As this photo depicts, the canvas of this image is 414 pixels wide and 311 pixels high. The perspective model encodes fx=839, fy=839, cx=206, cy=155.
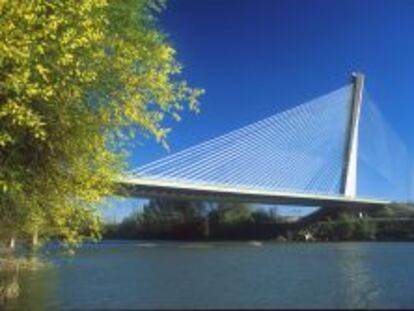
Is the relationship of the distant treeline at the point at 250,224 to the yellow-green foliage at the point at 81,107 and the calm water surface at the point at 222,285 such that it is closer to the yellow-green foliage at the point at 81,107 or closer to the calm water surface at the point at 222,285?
the calm water surface at the point at 222,285

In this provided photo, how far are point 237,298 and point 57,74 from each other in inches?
857

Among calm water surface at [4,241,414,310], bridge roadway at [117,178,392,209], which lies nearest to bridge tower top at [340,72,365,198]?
bridge roadway at [117,178,392,209]

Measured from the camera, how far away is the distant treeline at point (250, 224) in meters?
127

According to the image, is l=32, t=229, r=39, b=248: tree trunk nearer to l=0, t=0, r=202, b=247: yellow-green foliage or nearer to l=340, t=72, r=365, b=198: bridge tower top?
l=0, t=0, r=202, b=247: yellow-green foliage

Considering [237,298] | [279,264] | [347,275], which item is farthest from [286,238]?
[237,298]

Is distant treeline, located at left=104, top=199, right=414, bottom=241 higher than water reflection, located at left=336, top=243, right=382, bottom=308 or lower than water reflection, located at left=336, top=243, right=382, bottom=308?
higher

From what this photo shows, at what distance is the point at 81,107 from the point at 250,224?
125045 millimetres

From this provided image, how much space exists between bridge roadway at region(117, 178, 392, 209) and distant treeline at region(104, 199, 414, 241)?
6232 millimetres

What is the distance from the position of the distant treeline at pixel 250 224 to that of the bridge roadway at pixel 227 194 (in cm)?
623

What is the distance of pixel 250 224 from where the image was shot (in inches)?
5517

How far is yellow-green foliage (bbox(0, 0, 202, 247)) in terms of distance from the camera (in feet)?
45.3

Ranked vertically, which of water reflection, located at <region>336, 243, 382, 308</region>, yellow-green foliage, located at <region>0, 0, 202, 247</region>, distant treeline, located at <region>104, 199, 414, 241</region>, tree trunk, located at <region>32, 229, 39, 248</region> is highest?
distant treeline, located at <region>104, 199, 414, 241</region>

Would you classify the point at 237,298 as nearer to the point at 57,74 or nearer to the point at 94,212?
the point at 94,212

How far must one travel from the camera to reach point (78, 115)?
622 inches
